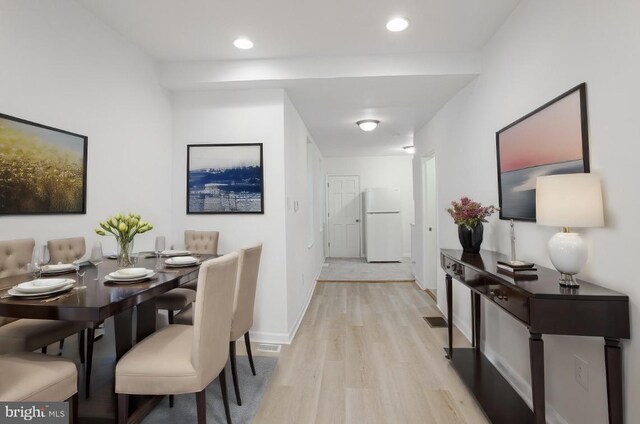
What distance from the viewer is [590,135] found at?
4.83 feet

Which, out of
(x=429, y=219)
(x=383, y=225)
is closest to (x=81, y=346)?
(x=429, y=219)

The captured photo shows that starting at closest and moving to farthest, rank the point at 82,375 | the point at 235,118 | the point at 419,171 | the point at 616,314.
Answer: the point at 616,314 < the point at 82,375 < the point at 235,118 < the point at 419,171

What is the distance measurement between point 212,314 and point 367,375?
55.5 inches

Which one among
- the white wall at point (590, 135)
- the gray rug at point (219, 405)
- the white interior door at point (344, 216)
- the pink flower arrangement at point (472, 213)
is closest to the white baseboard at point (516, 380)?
the white wall at point (590, 135)

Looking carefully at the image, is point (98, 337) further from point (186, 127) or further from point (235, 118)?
point (235, 118)

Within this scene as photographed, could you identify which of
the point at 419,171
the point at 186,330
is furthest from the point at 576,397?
the point at 419,171

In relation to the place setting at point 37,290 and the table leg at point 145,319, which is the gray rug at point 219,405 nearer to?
the table leg at point 145,319

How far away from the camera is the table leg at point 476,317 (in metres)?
2.48

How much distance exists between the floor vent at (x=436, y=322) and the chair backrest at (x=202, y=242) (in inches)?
93.5

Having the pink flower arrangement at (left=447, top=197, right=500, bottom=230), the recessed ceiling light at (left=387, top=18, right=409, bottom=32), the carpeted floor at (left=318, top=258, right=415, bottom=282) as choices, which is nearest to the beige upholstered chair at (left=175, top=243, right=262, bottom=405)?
the pink flower arrangement at (left=447, top=197, right=500, bottom=230)

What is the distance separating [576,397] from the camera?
1547 millimetres

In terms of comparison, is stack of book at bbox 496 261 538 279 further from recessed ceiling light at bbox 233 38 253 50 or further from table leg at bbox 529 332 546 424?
recessed ceiling light at bbox 233 38 253 50

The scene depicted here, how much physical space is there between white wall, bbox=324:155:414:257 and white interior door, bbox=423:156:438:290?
8.96ft

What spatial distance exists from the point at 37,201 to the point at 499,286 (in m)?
2.73
